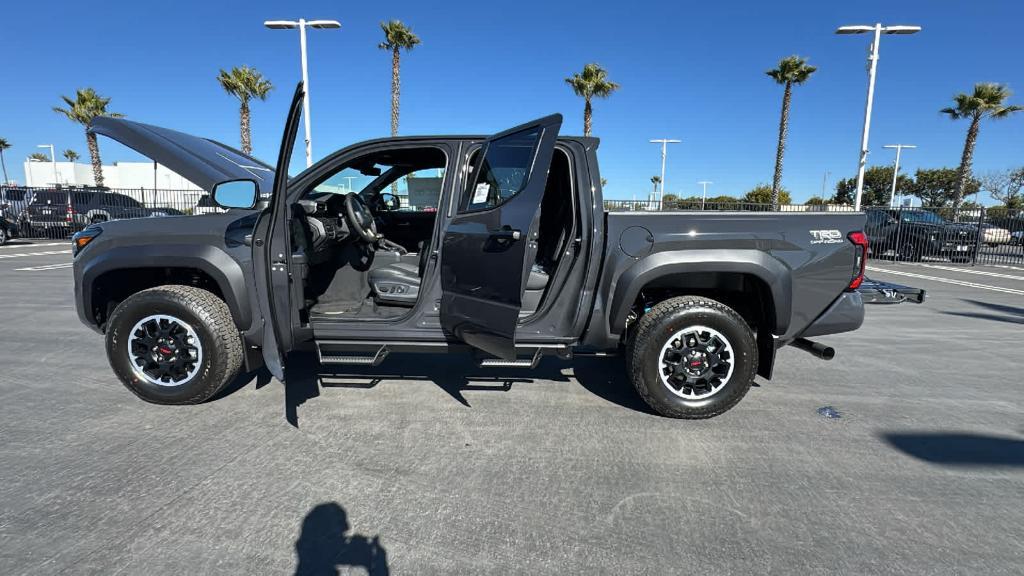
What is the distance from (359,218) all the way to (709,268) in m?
2.61

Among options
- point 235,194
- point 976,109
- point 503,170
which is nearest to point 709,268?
point 503,170

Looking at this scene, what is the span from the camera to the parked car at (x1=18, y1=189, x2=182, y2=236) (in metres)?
16.2

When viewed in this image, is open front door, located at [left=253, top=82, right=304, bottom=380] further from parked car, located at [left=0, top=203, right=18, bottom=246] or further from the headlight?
parked car, located at [left=0, top=203, right=18, bottom=246]

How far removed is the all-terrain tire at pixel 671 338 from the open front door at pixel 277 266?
2.19 meters

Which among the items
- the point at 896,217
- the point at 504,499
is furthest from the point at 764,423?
the point at 896,217

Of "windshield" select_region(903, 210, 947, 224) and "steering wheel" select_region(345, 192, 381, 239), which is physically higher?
"windshield" select_region(903, 210, 947, 224)

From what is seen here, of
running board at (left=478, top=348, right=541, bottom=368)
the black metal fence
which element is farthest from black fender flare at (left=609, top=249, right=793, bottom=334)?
the black metal fence

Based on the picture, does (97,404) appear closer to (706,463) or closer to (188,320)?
(188,320)

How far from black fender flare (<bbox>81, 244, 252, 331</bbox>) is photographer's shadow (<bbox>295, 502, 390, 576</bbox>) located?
1.61 metres

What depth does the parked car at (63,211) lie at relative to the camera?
1622 cm

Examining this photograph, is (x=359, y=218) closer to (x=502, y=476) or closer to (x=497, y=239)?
(x=497, y=239)

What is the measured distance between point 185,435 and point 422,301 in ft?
5.35

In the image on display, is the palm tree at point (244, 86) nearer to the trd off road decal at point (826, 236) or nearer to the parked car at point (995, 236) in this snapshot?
the trd off road decal at point (826, 236)

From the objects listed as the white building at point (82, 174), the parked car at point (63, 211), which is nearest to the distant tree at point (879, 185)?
the parked car at point (63, 211)
